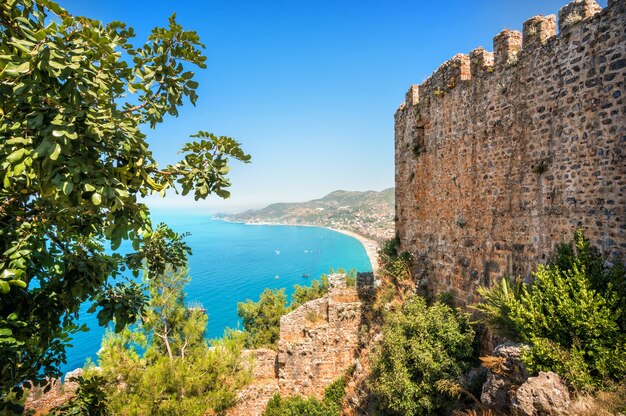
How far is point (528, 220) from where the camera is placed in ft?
21.7

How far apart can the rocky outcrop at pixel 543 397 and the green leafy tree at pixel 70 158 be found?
4657mm

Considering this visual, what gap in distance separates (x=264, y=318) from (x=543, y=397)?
2117cm

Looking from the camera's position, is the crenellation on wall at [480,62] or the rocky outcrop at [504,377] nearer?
the rocky outcrop at [504,377]

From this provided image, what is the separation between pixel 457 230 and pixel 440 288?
1.77m

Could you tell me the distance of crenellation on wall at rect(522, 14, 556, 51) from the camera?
6312 mm

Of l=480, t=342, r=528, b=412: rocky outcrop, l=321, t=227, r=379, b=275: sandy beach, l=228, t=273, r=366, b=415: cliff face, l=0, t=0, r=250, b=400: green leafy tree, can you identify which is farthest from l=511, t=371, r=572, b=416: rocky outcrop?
l=321, t=227, r=379, b=275: sandy beach

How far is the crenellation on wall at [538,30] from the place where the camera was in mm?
6312

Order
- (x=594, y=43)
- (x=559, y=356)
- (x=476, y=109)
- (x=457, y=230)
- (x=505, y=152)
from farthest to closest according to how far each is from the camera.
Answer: (x=457, y=230), (x=476, y=109), (x=505, y=152), (x=594, y=43), (x=559, y=356)

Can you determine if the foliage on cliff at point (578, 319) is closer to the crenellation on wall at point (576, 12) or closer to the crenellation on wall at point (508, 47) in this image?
the crenellation on wall at point (576, 12)

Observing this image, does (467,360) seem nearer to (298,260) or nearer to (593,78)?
(593,78)

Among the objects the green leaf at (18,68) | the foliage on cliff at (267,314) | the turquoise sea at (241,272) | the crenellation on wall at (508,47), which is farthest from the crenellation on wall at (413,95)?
the turquoise sea at (241,272)

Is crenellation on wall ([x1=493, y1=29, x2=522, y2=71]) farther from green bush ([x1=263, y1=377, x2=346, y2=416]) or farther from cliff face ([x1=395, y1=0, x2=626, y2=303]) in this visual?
green bush ([x1=263, y1=377, x2=346, y2=416])

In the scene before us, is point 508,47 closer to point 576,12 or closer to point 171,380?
point 576,12

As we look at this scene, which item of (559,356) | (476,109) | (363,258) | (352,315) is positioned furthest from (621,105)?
(363,258)
